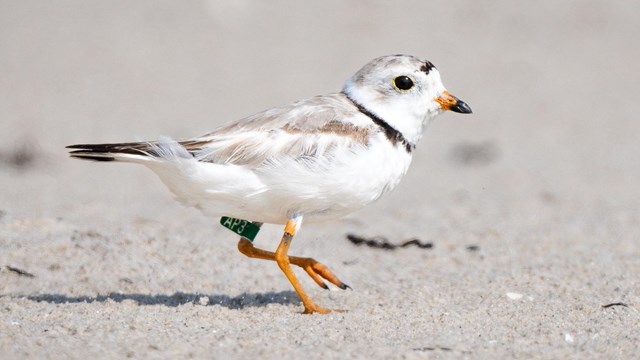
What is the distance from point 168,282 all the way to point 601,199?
446cm

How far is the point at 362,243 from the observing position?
266 inches

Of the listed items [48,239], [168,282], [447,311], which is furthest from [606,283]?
[48,239]

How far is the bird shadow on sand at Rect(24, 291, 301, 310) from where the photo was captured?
198 inches

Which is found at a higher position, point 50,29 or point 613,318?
point 50,29

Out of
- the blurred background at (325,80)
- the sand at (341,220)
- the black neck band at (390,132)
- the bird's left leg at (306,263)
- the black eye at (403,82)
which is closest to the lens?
the sand at (341,220)

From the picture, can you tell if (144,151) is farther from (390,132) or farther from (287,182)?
(390,132)

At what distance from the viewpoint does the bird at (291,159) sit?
4.73 meters

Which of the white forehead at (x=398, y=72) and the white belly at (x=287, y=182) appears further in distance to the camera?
the white forehead at (x=398, y=72)

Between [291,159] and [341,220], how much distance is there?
299cm

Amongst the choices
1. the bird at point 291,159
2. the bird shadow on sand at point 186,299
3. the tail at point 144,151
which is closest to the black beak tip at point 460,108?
the bird at point 291,159

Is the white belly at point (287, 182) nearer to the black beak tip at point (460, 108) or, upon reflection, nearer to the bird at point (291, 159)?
the bird at point (291, 159)

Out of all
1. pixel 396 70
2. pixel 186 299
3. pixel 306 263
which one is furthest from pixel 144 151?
pixel 396 70

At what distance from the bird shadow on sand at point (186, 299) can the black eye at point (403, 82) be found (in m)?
1.37

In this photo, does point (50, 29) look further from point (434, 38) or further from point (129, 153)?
point (129, 153)
